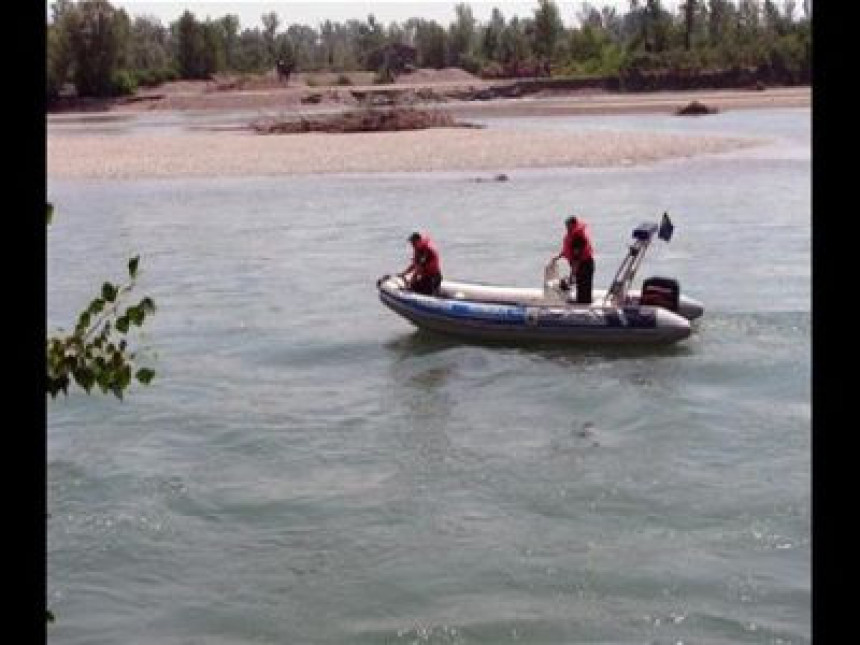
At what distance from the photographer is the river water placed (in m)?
8.02

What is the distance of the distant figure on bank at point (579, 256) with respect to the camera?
47.1 ft

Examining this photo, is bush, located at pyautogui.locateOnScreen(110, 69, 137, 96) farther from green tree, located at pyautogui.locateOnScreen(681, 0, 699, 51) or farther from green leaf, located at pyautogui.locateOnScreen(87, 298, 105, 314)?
green leaf, located at pyautogui.locateOnScreen(87, 298, 105, 314)

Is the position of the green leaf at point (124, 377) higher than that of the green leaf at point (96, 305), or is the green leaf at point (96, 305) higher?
the green leaf at point (96, 305)

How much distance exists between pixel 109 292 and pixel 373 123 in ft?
165

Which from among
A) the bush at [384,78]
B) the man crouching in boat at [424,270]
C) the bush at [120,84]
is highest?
the bush at [384,78]

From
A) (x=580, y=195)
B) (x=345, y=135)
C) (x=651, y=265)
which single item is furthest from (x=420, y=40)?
(x=651, y=265)

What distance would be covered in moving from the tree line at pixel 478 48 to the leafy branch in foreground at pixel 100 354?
215 feet

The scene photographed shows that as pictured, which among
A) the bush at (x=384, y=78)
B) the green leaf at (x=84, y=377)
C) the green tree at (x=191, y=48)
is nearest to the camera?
the green leaf at (x=84, y=377)

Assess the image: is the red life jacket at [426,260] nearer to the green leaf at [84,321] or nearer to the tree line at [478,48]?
the green leaf at [84,321]

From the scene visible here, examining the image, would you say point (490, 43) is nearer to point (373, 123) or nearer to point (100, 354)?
point (373, 123)

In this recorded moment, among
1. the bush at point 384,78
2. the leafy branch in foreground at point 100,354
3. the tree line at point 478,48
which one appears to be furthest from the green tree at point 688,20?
the leafy branch in foreground at point 100,354

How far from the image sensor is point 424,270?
15.5 metres

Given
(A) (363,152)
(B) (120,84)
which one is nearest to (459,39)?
(B) (120,84)
